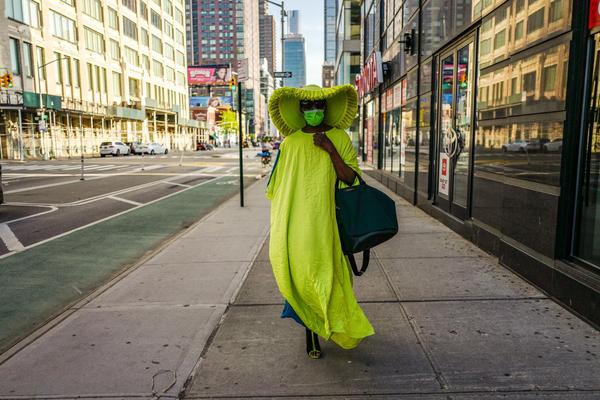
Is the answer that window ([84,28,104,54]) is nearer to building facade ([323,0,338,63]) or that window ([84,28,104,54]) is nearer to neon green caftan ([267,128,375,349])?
neon green caftan ([267,128,375,349])

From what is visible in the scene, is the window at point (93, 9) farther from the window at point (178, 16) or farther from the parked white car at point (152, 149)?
the window at point (178, 16)

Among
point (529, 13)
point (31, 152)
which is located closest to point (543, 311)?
point (529, 13)

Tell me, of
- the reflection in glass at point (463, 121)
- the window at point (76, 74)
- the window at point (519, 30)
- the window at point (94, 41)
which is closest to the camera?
the window at point (519, 30)

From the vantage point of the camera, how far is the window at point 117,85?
5893cm

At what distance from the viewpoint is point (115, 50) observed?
59.5 m

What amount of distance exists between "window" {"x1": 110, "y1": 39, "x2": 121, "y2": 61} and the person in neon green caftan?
2439 inches

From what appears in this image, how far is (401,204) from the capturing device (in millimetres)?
11406

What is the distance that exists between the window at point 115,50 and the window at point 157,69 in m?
12.0

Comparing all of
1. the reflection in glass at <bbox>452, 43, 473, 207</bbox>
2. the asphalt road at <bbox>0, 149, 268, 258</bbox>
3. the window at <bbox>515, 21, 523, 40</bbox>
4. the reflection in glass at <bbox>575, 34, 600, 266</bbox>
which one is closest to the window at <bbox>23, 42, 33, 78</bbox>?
the asphalt road at <bbox>0, 149, 268, 258</bbox>

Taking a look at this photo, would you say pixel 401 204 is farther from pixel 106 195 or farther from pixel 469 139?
pixel 106 195

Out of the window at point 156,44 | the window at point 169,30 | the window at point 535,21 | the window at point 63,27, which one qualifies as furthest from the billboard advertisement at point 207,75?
the window at point 535,21

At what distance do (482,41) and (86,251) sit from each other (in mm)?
6639

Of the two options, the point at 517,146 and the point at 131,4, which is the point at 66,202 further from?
the point at 131,4

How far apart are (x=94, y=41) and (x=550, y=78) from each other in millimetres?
→ 58259
